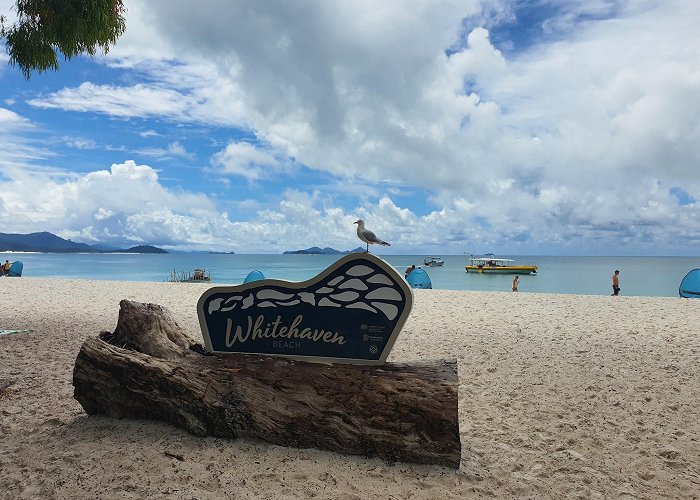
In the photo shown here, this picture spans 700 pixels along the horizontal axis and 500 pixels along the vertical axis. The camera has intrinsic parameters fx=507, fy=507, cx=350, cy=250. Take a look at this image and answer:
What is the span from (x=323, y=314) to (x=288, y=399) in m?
0.76

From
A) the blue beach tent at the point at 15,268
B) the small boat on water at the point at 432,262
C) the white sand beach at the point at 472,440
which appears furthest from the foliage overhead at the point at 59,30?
the small boat on water at the point at 432,262

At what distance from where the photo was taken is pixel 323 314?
439cm

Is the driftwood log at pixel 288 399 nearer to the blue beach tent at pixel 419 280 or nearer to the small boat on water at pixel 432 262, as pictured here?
the blue beach tent at pixel 419 280

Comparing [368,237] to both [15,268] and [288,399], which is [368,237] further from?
[15,268]

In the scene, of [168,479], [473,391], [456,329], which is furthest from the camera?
[456,329]

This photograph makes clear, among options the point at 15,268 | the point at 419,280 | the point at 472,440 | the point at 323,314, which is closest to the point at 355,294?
the point at 323,314

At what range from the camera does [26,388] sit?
566 cm

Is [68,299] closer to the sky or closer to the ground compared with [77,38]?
closer to the ground

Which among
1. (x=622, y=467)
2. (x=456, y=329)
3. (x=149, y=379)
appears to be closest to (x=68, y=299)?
(x=456, y=329)

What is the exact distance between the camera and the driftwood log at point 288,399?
13.2 feet

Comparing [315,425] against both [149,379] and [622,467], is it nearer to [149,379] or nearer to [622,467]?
[149,379]

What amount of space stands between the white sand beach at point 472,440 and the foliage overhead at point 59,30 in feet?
15.7

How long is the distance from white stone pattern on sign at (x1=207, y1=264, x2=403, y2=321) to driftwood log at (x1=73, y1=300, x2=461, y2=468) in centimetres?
52

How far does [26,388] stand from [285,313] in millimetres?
3397
